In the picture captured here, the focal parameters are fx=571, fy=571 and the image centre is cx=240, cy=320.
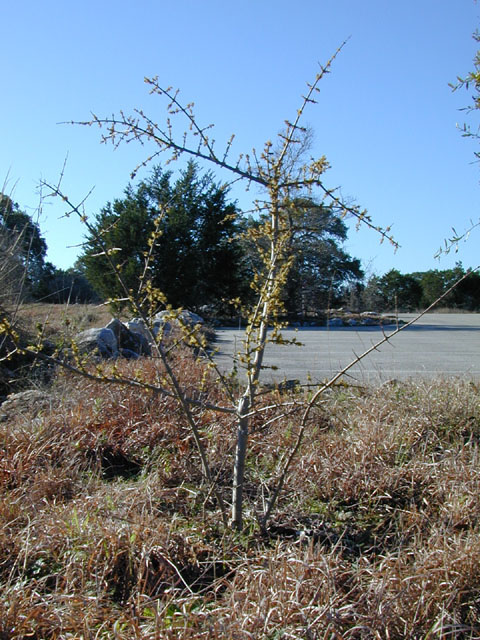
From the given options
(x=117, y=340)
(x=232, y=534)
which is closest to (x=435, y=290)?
(x=117, y=340)

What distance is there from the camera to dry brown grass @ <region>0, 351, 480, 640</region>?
6.67 feet

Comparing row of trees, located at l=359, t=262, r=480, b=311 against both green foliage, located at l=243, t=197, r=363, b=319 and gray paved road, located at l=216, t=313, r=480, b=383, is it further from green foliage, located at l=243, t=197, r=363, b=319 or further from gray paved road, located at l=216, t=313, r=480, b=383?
gray paved road, located at l=216, t=313, r=480, b=383

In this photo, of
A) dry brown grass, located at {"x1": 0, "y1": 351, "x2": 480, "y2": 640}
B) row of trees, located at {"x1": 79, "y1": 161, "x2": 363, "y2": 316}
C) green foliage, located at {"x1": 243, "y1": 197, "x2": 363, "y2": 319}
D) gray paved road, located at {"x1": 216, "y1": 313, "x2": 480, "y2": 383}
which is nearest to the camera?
dry brown grass, located at {"x1": 0, "y1": 351, "x2": 480, "y2": 640}

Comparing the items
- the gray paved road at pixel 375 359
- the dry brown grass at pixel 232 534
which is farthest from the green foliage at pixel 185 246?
the dry brown grass at pixel 232 534

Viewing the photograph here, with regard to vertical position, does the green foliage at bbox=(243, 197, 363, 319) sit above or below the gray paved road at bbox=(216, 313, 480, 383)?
above

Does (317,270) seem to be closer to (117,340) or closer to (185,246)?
(185,246)

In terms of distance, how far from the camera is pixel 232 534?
264cm

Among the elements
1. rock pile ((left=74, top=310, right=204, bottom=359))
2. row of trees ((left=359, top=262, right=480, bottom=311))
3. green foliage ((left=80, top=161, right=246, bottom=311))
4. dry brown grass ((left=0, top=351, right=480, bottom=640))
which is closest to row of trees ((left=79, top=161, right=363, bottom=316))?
green foliage ((left=80, top=161, right=246, bottom=311))

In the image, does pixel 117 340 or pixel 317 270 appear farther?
pixel 317 270

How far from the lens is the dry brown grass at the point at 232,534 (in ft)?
6.67

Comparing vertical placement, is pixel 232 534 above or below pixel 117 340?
below

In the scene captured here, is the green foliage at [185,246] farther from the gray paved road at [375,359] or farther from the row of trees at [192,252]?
the gray paved road at [375,359]

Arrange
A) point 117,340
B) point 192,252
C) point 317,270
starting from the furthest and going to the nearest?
point 317,270, point 192,252, point 117,340

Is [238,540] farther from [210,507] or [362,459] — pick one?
[362,459]
